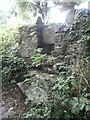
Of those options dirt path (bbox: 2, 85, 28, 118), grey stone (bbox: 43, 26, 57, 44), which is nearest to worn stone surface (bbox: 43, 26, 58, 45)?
grey stone (bbox: 43, 26, 57, 44)

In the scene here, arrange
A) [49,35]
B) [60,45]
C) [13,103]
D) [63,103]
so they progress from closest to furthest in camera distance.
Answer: [63,103]
[13,103]
[60,45]
[49,35]

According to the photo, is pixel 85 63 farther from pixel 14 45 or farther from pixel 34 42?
pixel 14 45

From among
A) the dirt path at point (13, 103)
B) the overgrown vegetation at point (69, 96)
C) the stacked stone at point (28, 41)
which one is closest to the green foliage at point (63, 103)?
the overgrown vegetation at point (69, 96)

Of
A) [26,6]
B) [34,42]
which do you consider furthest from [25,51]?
[26,6]

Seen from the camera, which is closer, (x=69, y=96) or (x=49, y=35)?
(x=69, y=96)

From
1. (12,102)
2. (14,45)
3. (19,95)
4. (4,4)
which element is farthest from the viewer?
(4,4)

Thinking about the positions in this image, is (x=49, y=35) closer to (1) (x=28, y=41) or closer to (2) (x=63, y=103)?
(1) (x=28, y=41)

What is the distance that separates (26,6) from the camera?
14.4 ft

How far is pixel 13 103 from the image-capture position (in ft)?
6.57

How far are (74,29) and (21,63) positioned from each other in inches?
59.3

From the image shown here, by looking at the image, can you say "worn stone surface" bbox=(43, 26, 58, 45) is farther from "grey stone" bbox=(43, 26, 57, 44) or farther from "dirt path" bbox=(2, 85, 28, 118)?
"dirt path" bbox=(2, 85, 28, 118)

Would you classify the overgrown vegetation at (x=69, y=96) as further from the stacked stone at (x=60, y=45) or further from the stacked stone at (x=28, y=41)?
the stacked stone at (x=28, y=41)

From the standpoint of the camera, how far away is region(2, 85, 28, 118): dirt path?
1718 mm

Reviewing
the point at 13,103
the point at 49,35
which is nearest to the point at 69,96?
the point at 13,103
